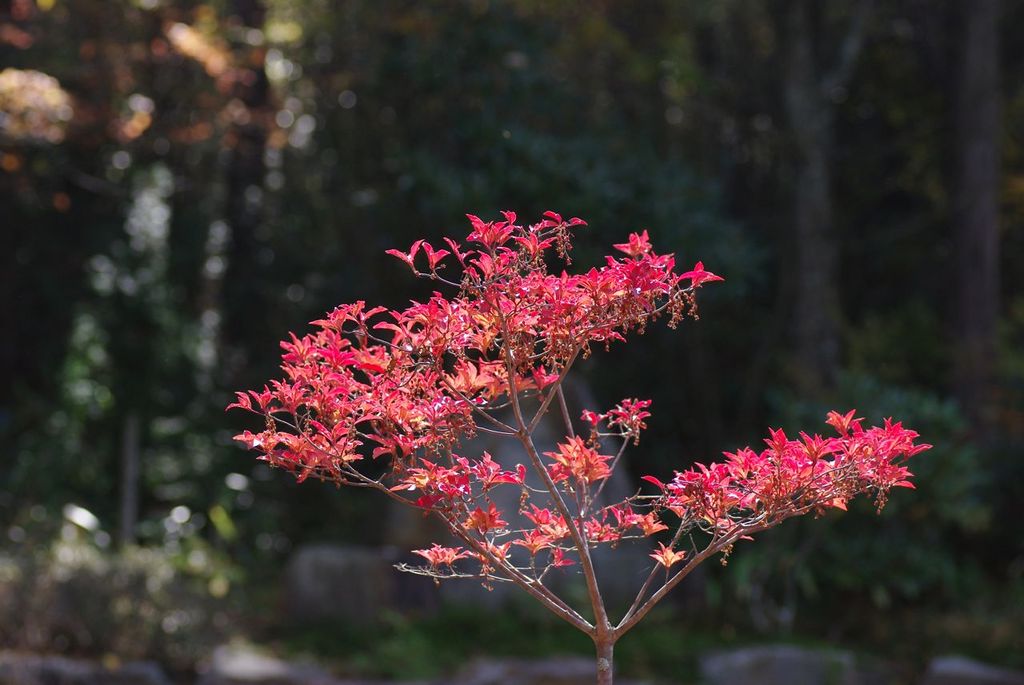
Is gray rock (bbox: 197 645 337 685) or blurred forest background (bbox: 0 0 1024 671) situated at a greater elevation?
blurred forest background (bbox: 0 0 1024 671)

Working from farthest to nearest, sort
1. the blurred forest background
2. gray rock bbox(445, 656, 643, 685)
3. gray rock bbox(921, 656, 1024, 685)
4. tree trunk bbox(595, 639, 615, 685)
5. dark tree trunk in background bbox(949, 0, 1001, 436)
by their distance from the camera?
dark tree trunk in background bbox(949, 0, 1001, 436), the blurred forest background, gray rock bbox(921, 656, 1024, 685), gray rock bbox(445, 656, 643, 685), tree trunk bbox(595, 639, 615, 685)

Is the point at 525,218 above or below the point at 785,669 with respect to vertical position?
above

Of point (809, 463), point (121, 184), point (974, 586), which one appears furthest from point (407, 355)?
point (121, 184)

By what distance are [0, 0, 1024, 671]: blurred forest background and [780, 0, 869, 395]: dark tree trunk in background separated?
2 cm

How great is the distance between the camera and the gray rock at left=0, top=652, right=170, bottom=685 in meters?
5.01

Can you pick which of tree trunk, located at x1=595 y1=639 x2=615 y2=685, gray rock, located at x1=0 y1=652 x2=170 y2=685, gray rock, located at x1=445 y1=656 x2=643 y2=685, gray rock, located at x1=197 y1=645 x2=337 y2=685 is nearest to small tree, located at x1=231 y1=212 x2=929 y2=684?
tree trunk, located at x1=595 y1=639 x2=615 y2=685

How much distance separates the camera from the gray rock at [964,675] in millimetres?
5309

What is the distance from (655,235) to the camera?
6.56 metres

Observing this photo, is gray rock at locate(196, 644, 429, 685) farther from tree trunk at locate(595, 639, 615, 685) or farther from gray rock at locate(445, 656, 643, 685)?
tree trunk at locate(595, 639, 615, 685)

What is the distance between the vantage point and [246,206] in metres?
8.41

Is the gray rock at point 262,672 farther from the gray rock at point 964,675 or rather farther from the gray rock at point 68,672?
the gray rock at point 964,675

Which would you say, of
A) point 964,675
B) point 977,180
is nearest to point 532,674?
point 964,675

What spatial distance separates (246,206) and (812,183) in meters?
4.09

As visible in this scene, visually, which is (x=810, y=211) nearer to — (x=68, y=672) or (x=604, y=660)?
(x=68, y=672)
